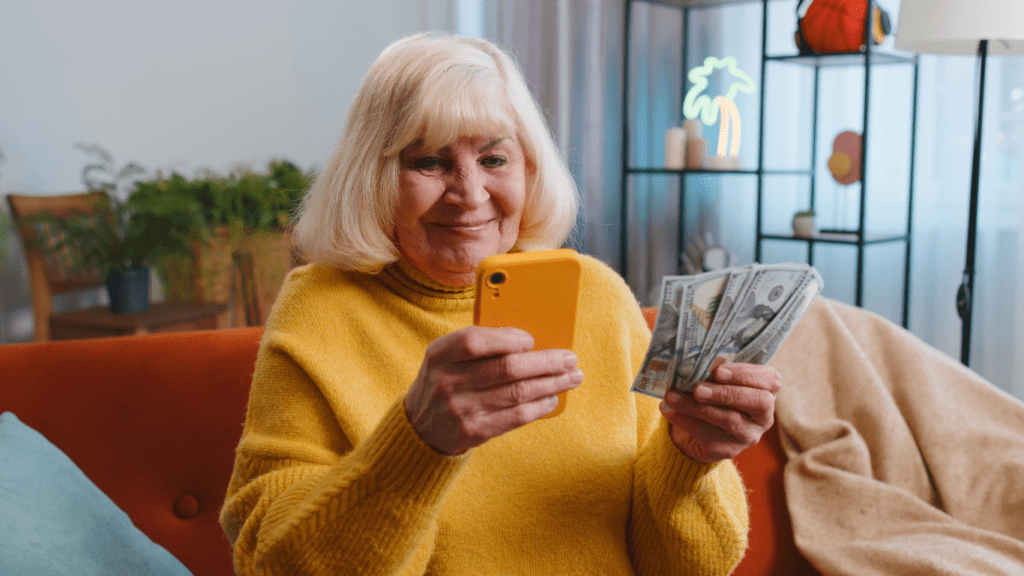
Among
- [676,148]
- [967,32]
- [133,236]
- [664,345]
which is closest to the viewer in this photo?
[664,345]

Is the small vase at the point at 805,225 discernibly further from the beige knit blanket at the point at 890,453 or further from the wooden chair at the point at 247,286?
the wooden chair at the point at 247,286

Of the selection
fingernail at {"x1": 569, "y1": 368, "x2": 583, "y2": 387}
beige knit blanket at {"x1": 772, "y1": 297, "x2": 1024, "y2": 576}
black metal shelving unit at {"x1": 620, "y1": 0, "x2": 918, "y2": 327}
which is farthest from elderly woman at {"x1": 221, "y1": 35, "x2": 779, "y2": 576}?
black metal shelving unit at {"x1": 620, "y1": 0, "x2": 918, "y2": 327}

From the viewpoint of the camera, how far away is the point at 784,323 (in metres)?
0.75

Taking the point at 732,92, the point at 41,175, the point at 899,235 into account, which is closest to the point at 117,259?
the point at 41,175

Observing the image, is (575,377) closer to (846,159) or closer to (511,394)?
(511,394)

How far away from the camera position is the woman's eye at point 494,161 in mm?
947

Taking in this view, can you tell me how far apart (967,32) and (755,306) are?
1.57 metres

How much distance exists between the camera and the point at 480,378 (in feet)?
2.20

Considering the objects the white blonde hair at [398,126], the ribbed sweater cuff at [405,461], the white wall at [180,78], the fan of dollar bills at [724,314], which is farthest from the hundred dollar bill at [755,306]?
the white wall at [180,78]

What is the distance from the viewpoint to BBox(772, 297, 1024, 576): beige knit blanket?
1.32 m

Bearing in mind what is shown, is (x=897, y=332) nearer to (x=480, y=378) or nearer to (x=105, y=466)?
(x=480, y=378)

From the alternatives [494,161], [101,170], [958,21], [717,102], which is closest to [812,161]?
[717,102]

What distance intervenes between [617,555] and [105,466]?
2.56 ft

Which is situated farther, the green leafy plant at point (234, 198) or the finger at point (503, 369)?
the green leafy plant at point (234, 198)
